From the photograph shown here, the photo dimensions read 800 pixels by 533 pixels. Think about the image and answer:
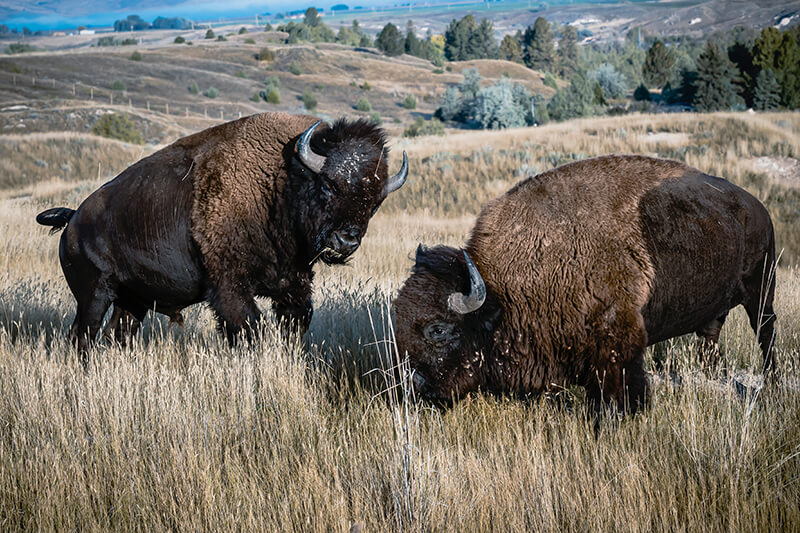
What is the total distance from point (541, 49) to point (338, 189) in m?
135

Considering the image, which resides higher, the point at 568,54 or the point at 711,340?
the point at 568,54

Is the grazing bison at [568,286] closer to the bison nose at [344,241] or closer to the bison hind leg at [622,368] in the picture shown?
the bison hind leg at [622,368]

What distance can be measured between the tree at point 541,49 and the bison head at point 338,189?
13298 cm

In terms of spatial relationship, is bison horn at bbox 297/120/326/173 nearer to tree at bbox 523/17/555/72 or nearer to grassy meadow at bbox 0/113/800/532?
grassy meadow at bbox 0/113/800/532

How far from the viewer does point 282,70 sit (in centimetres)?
9800

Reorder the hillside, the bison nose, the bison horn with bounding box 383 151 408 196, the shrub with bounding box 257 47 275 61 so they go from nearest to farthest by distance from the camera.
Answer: the bison nose
the bison horn with bounding box 383 151 408 196
the hillside
the shrub with bounding box 257 47 275 61

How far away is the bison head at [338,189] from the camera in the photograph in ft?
17.5

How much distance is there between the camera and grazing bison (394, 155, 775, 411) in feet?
14.3

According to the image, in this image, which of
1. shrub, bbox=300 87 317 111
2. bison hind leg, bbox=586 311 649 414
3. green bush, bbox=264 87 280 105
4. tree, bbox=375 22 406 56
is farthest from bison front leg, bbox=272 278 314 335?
tree, bbox=375 22 406 56

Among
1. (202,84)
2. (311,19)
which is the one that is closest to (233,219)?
(202,84)

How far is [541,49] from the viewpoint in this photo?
130875 millimetres

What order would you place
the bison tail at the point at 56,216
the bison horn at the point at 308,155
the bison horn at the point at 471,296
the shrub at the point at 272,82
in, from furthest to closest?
the shrub at the point at 272,82
the bison tail at the point at 56,216
the bison horn at the point at 308,155
the bison horn at the point at 471,296

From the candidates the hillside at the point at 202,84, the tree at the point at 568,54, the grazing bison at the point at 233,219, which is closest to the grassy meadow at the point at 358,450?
the grazing bison at the point at 233,219

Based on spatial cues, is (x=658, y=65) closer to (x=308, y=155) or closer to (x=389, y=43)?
(x=389, y=43)
